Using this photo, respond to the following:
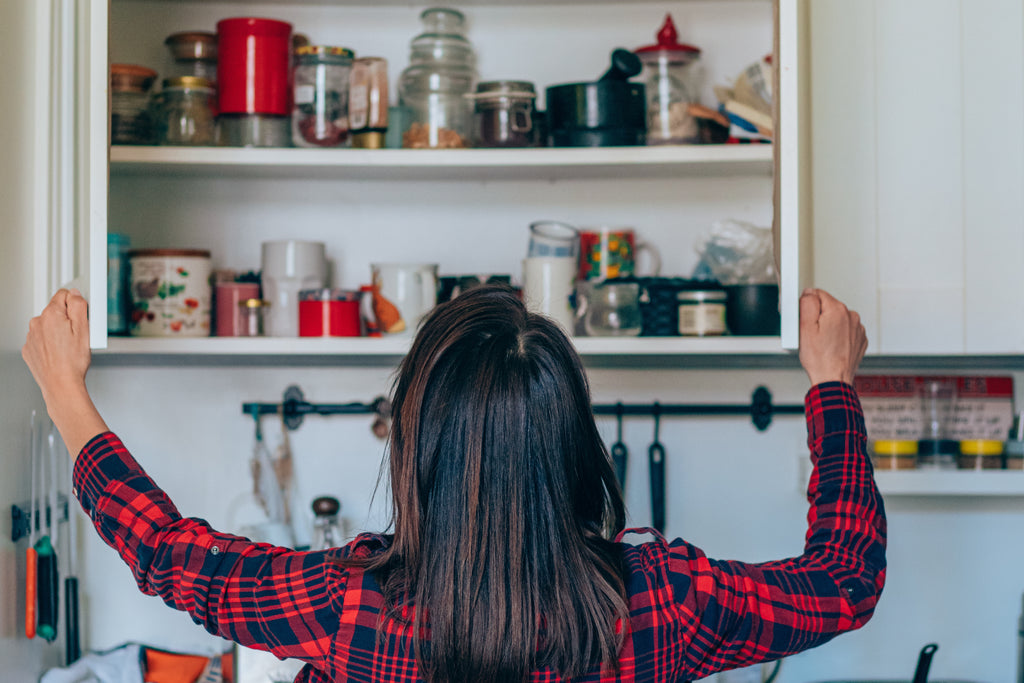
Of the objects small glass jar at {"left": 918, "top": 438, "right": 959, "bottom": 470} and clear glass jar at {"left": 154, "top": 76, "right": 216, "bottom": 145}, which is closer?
clear glass jar at {"left": 154, "top": 76, "right": 216, "bottom": 145}

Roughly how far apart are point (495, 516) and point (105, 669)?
0.98 m

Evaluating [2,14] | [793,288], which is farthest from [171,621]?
[793,288]

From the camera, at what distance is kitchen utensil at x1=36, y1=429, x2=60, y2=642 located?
4.35ft

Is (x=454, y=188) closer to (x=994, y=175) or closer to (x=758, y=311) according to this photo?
(x=758, y=311)

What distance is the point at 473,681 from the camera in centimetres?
79

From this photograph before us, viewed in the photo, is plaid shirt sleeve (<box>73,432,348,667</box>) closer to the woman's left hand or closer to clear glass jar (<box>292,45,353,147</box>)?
the woman's left hand

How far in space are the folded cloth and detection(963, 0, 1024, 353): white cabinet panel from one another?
141 centimetres

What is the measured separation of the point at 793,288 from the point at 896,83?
1.61 feet

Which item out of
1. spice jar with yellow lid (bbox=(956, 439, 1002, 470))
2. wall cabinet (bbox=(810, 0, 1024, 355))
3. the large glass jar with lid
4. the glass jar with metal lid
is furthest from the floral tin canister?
spice jar with yellow lid (bbox=(956, 439, 1002, 470))

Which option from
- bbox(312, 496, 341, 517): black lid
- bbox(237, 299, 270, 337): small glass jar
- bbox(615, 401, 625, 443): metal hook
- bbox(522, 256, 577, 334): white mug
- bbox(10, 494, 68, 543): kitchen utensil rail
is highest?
bbox(522, 256, 577, 334): white mug

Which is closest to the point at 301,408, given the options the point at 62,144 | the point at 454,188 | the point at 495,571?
the point at 454,188

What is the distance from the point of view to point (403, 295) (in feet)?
4.69

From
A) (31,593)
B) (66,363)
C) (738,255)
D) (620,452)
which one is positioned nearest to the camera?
(66,363)

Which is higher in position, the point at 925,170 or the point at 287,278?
the point at 925,170
